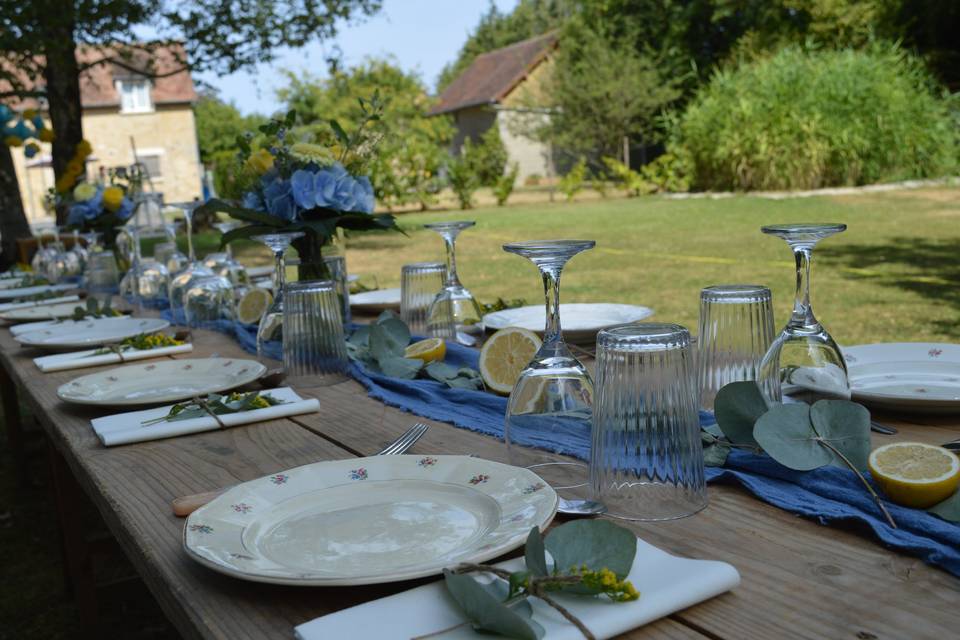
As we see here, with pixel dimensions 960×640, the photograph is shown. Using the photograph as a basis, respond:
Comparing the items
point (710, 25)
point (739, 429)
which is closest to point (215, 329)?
point (739, 429)

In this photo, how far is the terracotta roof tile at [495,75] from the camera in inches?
1189

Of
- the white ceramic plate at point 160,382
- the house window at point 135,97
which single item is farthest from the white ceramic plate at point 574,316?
the house window at point 135,97

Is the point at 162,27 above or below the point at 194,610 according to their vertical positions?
above

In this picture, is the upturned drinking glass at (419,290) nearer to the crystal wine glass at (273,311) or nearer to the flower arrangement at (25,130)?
the crystal wine glass at (273,311)

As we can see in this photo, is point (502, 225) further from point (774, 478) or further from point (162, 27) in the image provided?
point (774, 478)

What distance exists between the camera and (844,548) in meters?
0.88

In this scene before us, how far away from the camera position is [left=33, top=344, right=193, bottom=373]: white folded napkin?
205 cm

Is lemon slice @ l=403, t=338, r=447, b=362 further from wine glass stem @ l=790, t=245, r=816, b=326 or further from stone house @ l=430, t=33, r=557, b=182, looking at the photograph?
stone house @ l=430, t=33, r=557, b=182

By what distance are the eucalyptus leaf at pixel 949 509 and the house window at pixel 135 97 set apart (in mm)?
29463

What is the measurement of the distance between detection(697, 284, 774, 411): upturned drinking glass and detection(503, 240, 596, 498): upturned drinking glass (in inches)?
9.9

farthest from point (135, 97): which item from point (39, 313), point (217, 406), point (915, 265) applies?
point (217, 406)

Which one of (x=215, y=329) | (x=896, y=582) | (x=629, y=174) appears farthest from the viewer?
(x=629, y=174)

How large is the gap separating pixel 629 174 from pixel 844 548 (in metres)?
18.7

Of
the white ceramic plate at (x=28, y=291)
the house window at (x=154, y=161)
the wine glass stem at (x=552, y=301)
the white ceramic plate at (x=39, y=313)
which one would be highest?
the house window at (x=154, y=161)
